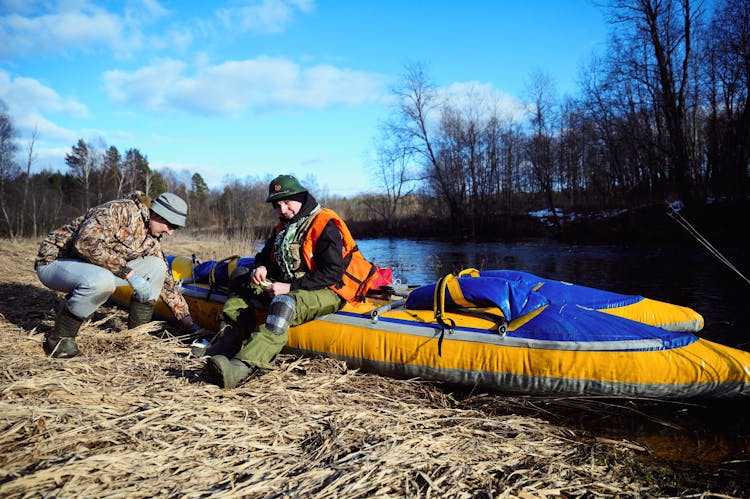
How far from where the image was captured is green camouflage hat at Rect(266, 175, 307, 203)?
4.07 meters

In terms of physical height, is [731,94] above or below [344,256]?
above

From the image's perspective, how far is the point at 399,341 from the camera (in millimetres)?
3742

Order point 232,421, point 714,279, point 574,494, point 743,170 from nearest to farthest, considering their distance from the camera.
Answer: point 574,494 < point 232,421 < point 714,279 < point 743,170

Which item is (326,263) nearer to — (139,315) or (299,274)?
(299,274)

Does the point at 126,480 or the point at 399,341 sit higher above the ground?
the point at 399,341

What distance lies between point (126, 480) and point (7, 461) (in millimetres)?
621

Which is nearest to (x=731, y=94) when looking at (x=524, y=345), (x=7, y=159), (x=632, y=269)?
(x=632, y=269)

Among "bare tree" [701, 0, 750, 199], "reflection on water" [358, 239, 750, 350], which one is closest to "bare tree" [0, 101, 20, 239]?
"reflection on water" [358, 239, 750, 350]

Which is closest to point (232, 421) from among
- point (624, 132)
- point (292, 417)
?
point (292, 417)

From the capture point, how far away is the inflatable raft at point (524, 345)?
3199mm

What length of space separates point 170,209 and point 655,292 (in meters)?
8.11

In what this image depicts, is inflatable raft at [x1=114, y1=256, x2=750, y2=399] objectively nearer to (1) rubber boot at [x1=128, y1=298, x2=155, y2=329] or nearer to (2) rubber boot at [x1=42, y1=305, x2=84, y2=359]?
(1) rubber boot at [x1=128, y1=298, x2=155, y2=329]

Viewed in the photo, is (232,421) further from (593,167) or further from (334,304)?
(593,167)

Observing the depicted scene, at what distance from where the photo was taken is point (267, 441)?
8.60ft
